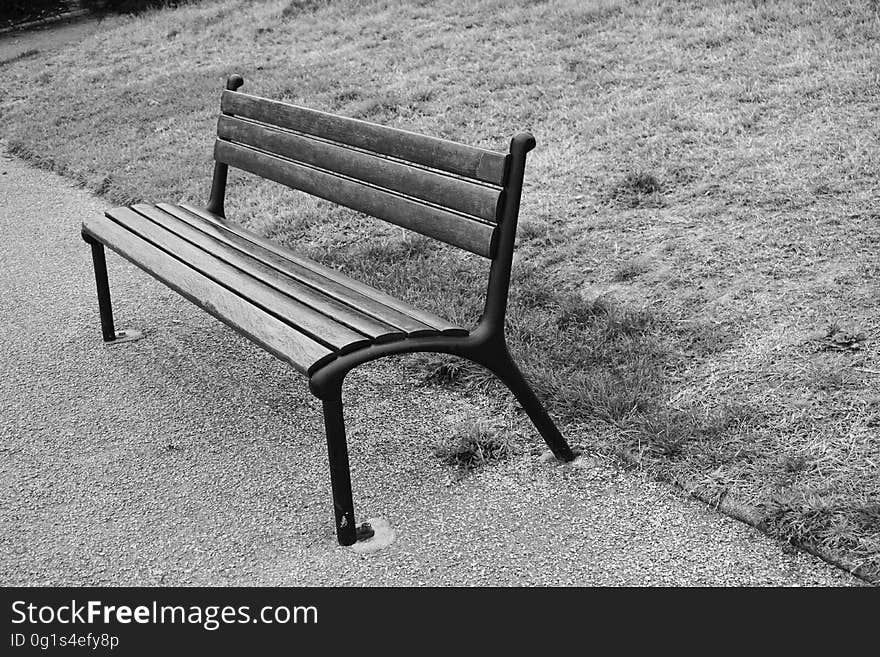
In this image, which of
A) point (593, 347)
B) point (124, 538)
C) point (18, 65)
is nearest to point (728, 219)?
point (593, 347)

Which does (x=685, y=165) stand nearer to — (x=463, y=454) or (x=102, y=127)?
(x=463, y=454)

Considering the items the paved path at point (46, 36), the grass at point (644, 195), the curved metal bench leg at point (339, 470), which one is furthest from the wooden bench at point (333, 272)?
the paved path at point (46, 36)

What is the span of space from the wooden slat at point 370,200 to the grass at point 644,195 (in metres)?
0.67

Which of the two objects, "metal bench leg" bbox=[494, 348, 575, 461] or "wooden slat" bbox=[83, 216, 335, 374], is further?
"metal bench leg" bbox=[494, 348, 575, 461]

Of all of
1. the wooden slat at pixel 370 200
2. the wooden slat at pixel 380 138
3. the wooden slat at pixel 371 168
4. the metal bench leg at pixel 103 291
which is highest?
the wooden slat at pixel 380 138

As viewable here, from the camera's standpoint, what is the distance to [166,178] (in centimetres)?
638

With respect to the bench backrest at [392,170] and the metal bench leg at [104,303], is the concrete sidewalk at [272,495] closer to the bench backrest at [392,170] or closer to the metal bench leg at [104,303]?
the metal bench leg at [104,303]

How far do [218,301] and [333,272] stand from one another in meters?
0.49

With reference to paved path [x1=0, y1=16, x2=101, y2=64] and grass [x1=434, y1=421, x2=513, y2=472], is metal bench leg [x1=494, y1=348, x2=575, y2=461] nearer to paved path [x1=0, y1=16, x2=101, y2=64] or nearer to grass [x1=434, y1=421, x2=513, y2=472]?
grass [x1=434, y1=421, x2=513, y2=472]

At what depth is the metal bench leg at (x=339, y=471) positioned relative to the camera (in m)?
2.63

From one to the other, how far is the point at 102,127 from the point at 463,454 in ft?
19.7

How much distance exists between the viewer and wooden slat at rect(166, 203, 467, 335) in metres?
2.88

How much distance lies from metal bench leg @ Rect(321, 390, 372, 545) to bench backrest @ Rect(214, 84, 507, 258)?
648 millimetres

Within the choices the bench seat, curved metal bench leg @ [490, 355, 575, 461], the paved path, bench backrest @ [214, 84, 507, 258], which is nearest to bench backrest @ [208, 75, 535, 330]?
bench backrest @ [214, 84, 507, 258]
